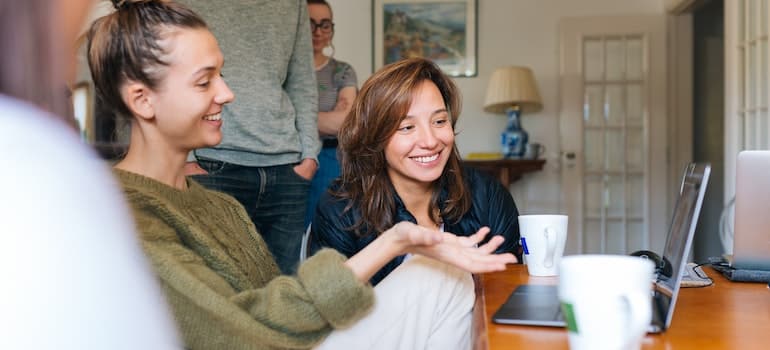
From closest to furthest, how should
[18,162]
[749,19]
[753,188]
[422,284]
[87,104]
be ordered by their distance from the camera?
[18,162]
[422,284]
[753,188]
[87,104]
[749,19]

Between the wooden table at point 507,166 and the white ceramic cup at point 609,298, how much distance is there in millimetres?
3625

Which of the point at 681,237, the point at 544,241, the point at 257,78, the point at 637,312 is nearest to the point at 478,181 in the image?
the point at 544,241

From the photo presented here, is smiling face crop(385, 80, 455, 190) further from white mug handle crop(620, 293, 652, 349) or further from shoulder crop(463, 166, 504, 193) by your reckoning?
white mug handle crop(620, 293, 652, 349)

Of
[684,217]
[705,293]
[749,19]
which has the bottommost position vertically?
[705,293]

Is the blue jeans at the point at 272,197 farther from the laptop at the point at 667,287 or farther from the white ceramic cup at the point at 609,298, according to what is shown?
the white ceramic cup at the point at 609,298

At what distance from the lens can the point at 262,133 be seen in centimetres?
173

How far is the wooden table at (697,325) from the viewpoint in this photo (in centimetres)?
73

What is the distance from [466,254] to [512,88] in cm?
345

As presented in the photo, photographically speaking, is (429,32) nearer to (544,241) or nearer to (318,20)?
(318,20)

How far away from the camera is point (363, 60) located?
4.75 m

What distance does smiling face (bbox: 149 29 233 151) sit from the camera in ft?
3.43

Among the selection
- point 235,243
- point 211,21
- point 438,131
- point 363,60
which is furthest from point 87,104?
point 363,60

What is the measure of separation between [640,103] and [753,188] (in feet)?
12.0

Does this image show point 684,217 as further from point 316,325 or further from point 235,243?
point 235,243
